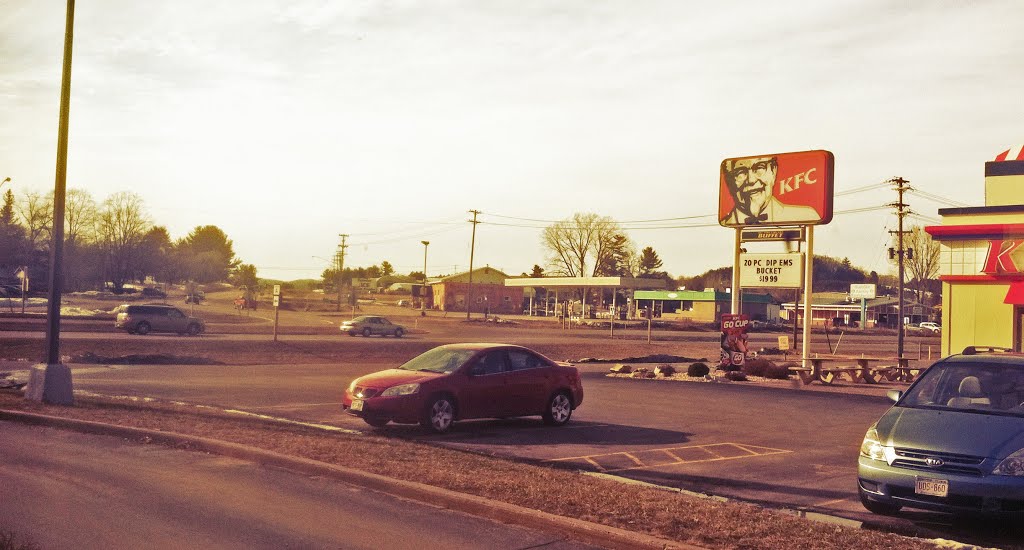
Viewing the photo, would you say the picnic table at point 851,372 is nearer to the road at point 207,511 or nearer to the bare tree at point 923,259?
the road at point 207,511

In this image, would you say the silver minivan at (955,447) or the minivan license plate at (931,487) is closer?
the silver minivan at (955,447)

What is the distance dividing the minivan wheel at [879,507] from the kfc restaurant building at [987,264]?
2195cm

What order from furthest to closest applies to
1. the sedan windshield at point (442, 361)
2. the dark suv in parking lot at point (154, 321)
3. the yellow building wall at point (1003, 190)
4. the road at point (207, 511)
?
the dark suv in parking lot at point (154, 321)
the yellow building wall at point (1003, 190)
the sedan windshield at point (442, 361)
the road at point (207, 511)

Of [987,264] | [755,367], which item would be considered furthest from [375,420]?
[987,264]

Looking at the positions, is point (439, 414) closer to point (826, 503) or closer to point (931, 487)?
point (826, 503)

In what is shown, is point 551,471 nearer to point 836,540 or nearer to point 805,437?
point 836,540

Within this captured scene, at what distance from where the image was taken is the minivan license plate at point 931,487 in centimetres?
791

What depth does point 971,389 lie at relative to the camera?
9.30 m

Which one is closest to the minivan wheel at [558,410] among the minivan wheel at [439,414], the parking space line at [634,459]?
the minivan wheel at [439,414]

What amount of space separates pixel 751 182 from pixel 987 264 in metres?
7.83

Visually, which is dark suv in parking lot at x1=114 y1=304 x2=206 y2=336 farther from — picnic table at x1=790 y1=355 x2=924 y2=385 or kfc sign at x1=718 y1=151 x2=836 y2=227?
picnic table at x1=790 y1=355 x2=924 y2=385

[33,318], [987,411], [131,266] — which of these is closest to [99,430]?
[987,411]

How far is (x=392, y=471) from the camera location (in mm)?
10188

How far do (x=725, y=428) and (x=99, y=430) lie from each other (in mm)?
10597
